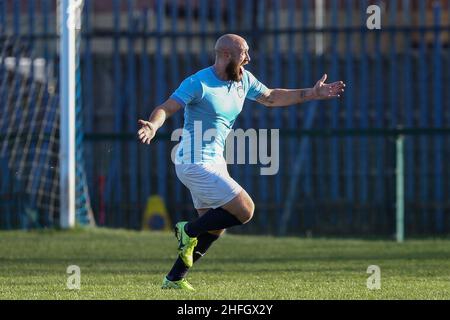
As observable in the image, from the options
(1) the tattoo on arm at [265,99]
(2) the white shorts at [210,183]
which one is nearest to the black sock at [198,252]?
(2) the white shorts at [210,183]

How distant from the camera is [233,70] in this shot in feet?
29.2

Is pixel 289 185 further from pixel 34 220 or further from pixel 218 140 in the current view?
pixel 218 140

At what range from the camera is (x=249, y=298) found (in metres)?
8.13

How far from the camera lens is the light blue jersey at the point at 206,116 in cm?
881

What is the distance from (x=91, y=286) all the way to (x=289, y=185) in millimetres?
8788

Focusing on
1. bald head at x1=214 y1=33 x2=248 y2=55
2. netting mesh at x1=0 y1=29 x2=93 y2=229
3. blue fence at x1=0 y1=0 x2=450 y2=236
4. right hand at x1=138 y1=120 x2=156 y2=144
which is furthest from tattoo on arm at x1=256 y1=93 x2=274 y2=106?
blue fence at x1=0 y1=0 x2=450 y2=236

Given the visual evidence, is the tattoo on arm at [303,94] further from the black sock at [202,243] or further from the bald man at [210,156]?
the black sock at [202,243]

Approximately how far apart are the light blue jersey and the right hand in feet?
1.85

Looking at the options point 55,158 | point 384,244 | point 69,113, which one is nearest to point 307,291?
point 384,244

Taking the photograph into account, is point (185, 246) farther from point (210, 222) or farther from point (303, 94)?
point (303, 94)

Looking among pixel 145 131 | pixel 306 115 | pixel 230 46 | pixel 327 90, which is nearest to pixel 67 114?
pixel 306 115

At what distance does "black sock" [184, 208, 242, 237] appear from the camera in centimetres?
884

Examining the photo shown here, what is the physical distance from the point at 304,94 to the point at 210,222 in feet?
4.54

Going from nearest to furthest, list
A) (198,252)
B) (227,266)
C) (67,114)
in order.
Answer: (198,252)
(227,266)
(67,114)
